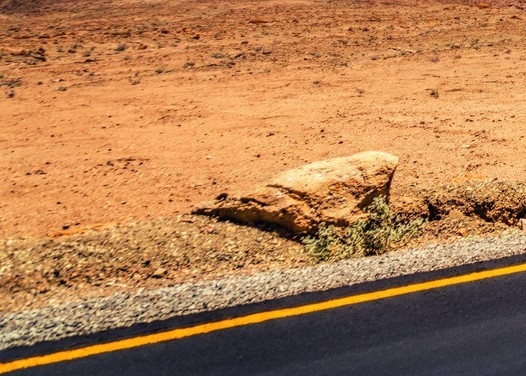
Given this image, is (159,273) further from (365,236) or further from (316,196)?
(365,236)

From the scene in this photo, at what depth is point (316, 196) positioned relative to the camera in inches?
312

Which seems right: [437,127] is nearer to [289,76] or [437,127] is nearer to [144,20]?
[289,76]

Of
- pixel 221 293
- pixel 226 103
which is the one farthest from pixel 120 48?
pixel 221 293

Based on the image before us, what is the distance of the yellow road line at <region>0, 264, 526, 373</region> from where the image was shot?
5113 millimetres

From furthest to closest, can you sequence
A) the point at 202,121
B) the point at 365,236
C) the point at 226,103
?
1. the point at 226,103
2. the point at 202,121
3. the point at 365,236

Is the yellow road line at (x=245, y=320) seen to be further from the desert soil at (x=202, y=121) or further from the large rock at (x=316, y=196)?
the large rock at (x=316, y=196)

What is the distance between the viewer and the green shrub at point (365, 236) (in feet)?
24.7

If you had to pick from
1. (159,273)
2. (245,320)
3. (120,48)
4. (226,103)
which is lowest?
(159,273)

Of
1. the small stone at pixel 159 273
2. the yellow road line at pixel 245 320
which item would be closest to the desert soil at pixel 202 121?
the small stone at pixel 159 273

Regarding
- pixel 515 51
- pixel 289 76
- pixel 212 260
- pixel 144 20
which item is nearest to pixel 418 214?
pixel 212 260

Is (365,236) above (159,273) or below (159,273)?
below

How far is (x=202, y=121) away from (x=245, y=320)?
24.9ft

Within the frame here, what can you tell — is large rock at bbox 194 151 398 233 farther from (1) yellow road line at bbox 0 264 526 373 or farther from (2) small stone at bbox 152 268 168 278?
(1) yellow road line at bbox 0 264 526 373

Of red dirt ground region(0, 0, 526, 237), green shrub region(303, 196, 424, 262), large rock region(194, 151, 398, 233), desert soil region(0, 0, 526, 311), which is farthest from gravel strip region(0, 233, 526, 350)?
red dirt ground region(0, 0, 526, 237)
